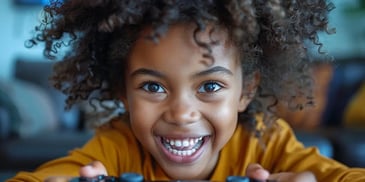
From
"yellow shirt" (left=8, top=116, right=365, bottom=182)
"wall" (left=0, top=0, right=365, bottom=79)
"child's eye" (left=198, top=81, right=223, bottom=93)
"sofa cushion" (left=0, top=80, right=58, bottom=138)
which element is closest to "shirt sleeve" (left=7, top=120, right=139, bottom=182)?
"yellow shirt" (left=8, top=116, right=365, bottom=182)

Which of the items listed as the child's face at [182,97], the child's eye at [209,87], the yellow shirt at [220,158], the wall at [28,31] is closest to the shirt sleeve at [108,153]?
the yellow shirt at [220,158]

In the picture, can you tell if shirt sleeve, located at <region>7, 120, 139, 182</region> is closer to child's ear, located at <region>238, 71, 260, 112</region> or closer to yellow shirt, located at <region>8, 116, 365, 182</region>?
yellow shirt, located at <region>8, 116, 365, 182</region>

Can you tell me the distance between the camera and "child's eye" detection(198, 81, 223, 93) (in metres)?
0.70

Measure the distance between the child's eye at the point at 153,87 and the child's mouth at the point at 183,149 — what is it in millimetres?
72

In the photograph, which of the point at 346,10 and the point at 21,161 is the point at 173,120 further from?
the point at 346,10

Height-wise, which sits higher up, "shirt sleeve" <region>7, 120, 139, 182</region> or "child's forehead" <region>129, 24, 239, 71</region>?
"child's forehead" <region>129, 24, 239, 71</region>

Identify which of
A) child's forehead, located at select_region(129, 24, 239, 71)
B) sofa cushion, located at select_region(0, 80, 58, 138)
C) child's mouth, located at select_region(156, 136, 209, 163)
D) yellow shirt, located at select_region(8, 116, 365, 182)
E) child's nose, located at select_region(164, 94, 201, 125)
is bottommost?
sofa cushion, located at select_region(0, 80, 58, 138)

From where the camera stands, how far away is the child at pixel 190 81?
66cm

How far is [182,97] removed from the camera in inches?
26.8

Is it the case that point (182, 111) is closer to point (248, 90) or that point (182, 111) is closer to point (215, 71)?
point (215, 71)

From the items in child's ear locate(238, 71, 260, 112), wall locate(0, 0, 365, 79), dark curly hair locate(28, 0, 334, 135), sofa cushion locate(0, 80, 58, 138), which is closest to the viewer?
dark curly hair locate(28, 0, 334, 135)

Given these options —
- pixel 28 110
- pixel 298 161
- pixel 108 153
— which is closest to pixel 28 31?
pixel 28 110

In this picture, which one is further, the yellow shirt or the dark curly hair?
the yellow shirt

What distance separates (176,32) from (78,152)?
1.00ft
